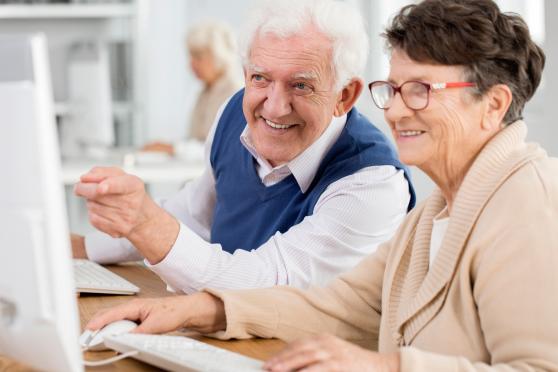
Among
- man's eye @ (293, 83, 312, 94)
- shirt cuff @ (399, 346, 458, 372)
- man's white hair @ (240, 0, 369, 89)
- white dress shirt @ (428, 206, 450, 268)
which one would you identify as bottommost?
shirt cuff @ (399, 346, 458, 372)

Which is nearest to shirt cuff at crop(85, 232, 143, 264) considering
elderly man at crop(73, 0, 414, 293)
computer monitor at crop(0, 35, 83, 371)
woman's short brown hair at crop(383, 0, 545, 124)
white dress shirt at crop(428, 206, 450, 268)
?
elderly man at crop(73, 0, 414, 293)

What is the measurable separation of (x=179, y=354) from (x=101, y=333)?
22cm

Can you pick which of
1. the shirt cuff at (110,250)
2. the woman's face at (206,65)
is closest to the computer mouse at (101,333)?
the shirt cuff at (110,250)

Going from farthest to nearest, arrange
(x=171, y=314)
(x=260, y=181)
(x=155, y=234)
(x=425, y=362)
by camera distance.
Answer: (x=260, y=181) < (x=155, y=234) < (x=171, y=314) < (x=425, y=362)

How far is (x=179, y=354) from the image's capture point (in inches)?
54.5

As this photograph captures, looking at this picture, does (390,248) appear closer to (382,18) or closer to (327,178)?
(327,178)

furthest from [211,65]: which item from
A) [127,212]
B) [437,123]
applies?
[437,123]

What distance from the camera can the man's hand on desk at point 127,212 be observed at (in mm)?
1548

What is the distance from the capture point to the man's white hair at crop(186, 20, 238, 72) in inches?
243

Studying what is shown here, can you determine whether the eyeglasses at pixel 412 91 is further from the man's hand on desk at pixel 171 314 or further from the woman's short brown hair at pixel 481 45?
the man's hand on desk at pixel 171 314

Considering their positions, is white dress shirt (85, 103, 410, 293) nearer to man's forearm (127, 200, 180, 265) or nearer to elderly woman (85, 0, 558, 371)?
man's forearm (127, 200, 180, 265)

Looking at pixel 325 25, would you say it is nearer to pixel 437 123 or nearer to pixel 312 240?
pixel 312 240

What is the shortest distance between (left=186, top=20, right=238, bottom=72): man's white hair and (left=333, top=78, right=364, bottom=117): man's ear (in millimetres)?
4051

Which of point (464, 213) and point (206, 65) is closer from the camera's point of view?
point (464, 213)
